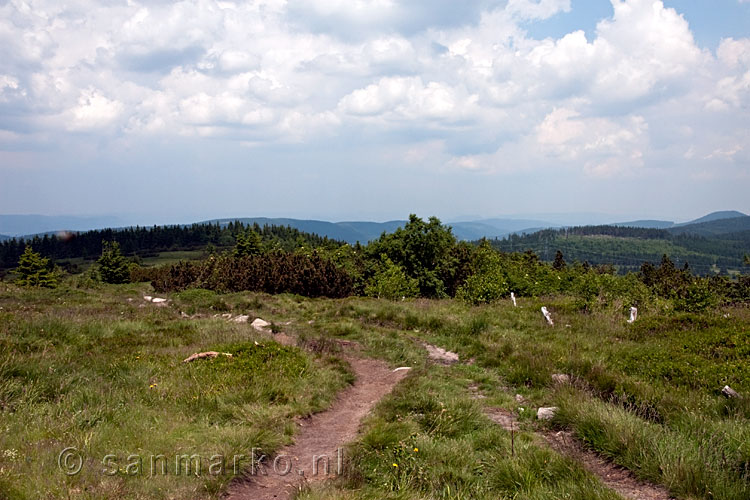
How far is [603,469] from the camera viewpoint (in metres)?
5.83

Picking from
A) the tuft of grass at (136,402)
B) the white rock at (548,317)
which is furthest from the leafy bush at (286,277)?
the white rock at (548,317)

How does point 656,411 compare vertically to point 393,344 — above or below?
above

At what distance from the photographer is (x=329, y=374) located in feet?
33.3

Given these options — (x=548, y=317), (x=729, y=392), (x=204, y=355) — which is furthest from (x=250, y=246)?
(x=729, y=392)

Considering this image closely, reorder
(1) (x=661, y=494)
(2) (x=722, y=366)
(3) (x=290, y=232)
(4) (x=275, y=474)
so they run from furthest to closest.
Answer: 1. (3) (x=290, y=232)
2. (2) (x=722, y=366)
3. (4) (x=275, y=474)
4. (1) (x=661, y=494)

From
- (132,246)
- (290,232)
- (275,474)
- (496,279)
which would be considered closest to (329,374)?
(275,474)

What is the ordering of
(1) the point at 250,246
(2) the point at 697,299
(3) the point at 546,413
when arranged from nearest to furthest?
(3) the point at 546,413, (2) the point at 697,299, (1) the point at 250,246

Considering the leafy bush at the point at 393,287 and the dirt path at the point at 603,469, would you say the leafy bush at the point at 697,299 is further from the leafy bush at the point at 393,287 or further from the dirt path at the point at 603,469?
the leafy bush at the point at 393,287

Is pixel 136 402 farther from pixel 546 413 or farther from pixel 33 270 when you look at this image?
pixel 33 270

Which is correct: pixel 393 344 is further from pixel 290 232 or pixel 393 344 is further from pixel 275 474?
pixel 290 232

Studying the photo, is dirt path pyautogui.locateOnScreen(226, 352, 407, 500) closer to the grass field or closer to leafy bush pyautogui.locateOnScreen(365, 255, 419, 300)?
the grass field

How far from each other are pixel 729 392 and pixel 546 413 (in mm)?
3267

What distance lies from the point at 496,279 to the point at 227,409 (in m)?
19.9

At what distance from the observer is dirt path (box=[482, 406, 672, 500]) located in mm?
5086
